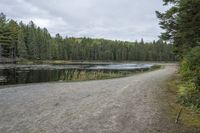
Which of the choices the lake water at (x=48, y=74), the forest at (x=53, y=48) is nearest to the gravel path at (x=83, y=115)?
the lake water at (x=48, y=74)

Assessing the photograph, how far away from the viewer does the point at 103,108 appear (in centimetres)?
1125

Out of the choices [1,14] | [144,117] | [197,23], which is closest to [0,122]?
[144,117]

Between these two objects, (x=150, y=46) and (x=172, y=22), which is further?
(x=150, y=46)

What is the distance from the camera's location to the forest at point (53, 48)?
3054 inches

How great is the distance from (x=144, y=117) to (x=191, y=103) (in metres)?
3.07

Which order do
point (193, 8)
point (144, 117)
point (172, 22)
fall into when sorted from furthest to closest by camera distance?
point (172, 22) → point (193, 8) → point (144, 117)

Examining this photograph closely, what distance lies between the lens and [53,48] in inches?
4097

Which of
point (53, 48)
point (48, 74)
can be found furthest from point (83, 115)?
point (53, 48)

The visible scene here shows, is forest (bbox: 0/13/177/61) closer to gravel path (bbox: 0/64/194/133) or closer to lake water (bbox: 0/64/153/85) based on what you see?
lake water (bbox: 0/64/153/85)

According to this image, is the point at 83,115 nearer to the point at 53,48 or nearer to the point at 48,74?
the point at 48,74

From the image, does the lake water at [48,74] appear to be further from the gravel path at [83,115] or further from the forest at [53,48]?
the gravel path at [83,115]

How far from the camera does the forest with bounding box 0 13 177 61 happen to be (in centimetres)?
7756

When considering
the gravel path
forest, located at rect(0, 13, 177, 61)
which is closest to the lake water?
forest, located at rect(0, 13, 177, 61)

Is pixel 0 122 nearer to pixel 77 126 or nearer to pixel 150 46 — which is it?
pixel 77 126
